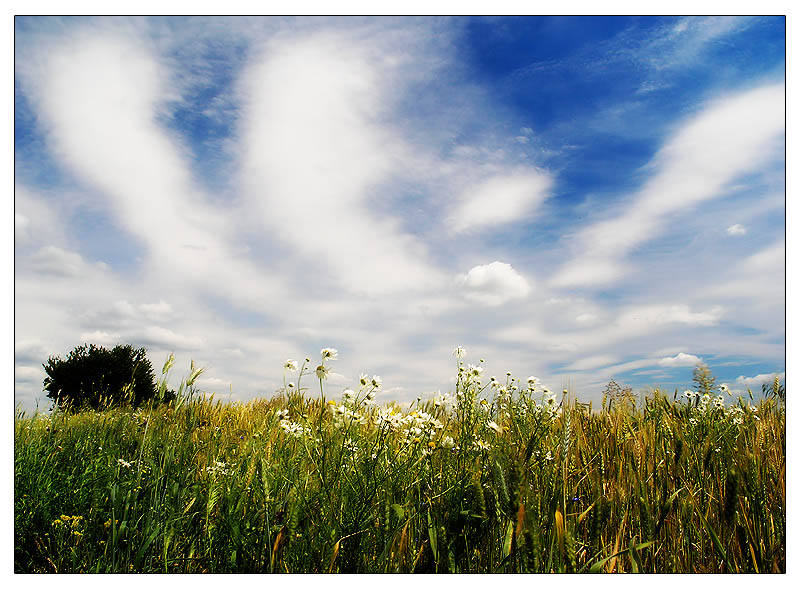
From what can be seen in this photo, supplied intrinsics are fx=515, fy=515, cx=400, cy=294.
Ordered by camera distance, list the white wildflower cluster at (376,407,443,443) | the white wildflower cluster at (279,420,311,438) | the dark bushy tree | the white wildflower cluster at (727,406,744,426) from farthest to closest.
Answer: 1. the dark bushy tree
2. the white wildflower cluster at (727,406,744,426)
3. the white wildflower cluster at (279,420,311,438)
4. the white wildflower cluster at (376,407,443,443)

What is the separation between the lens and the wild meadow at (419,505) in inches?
81.0

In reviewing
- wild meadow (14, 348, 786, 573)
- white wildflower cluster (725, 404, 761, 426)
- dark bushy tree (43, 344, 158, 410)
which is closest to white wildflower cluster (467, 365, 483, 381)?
wild meadow (14, 348, 786, 573)

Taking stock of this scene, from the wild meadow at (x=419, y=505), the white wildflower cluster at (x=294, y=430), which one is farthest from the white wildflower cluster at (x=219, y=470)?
the white wildflower cluster at (x=294, y=430)

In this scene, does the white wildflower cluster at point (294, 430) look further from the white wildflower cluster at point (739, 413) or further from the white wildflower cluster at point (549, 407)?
the white wildflower cluster at point (739, 413)

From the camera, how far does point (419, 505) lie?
2367mm

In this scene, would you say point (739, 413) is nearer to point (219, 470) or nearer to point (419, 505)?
point (419, 505)

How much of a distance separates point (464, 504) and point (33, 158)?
301 centimetres

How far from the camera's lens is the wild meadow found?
2.06m

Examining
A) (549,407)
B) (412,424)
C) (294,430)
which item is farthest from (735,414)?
(294,430)

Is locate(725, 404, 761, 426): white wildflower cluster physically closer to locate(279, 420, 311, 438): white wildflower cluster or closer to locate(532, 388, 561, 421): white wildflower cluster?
locate(532, 388, 561, 421): white wildflower cluster

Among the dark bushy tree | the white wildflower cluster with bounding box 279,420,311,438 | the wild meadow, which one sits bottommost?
the wild meadow

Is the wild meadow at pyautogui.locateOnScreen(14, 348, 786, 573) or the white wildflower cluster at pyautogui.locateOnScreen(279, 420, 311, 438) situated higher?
the white wildflower cluster at pyautogui.locateOnScreen(279, 420, 311, 438)

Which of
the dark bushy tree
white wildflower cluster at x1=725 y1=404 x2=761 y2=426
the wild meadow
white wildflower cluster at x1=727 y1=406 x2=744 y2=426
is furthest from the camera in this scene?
the dark bushy tree
